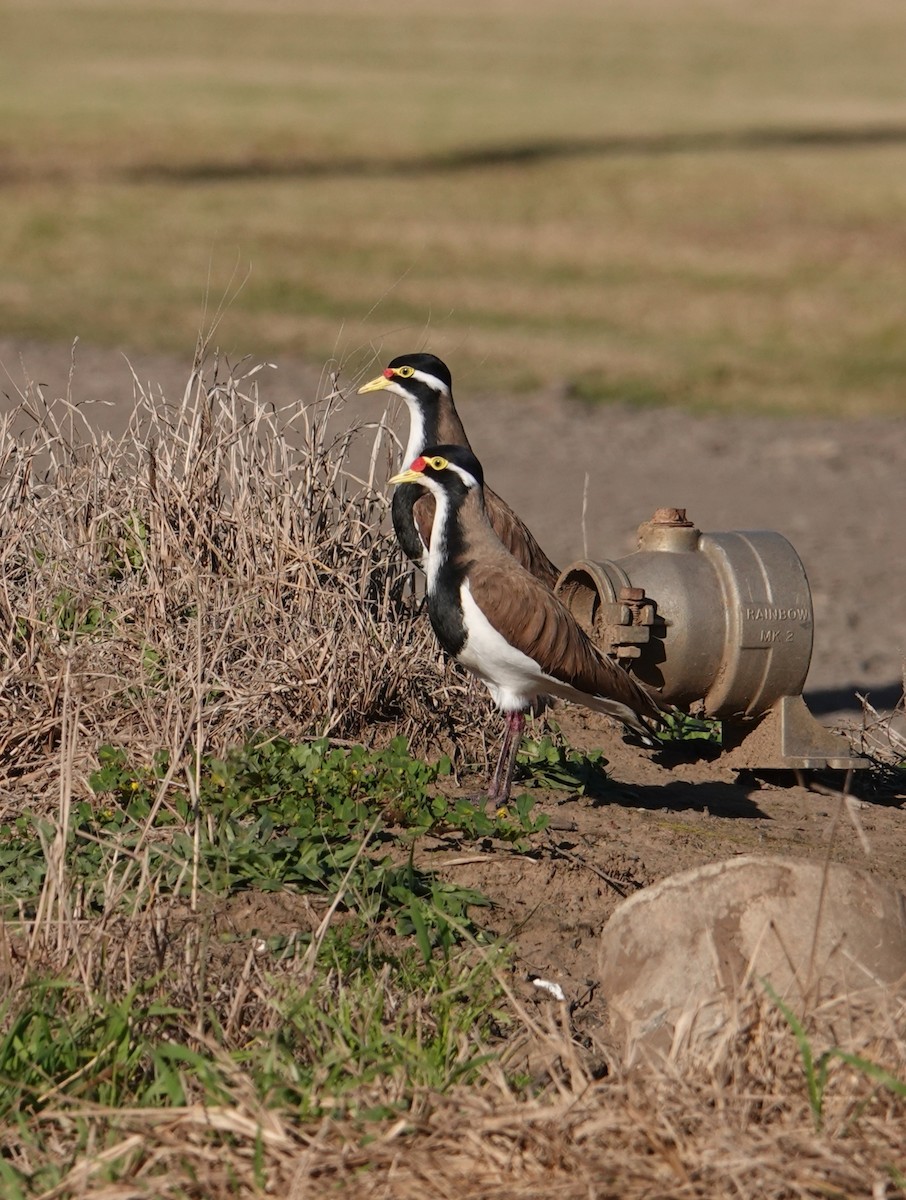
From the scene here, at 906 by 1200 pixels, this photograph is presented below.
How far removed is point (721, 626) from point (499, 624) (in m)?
0.71

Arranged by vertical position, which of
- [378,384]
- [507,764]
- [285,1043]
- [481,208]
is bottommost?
[285,1043]

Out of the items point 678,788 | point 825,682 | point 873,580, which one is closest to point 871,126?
point 873,580

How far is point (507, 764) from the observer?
4.73 meters

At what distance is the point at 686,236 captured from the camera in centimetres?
2261

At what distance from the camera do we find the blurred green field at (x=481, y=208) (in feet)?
54.6

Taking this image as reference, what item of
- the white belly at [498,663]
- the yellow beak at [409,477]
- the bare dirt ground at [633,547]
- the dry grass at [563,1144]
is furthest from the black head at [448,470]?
the dry grass at [563,1144]

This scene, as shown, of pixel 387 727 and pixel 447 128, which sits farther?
pixel 447 128

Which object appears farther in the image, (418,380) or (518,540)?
(418,380)

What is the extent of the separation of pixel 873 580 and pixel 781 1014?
672 centimetres

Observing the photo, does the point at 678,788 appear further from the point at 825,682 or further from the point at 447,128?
the point at 447,128

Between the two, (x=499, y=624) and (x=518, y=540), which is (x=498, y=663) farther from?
(x=518, y=540)

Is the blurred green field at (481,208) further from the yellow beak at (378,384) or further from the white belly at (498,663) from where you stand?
the white belly at (498,663)

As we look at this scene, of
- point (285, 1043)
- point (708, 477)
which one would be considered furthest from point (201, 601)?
point (708, 477)

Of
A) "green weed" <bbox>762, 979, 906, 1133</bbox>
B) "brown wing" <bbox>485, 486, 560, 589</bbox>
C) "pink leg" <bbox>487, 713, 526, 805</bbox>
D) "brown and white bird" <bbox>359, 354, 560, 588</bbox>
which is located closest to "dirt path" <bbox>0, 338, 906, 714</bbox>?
"brown and white bird" <bbox>359, 354, 560, 588</bbox>
